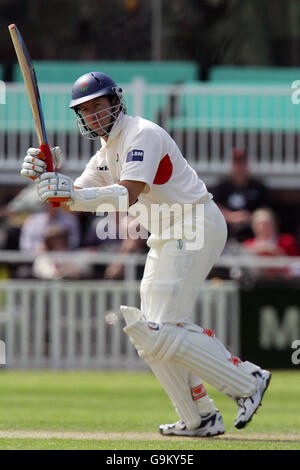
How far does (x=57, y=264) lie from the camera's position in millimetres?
12984

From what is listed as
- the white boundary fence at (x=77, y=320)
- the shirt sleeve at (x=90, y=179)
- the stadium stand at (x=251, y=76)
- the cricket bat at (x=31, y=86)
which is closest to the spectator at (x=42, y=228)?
the white boundary fence at (x=77, y=320)

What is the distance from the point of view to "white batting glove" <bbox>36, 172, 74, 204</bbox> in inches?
246

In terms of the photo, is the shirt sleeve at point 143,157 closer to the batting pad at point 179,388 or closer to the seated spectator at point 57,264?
the batting pad at point 179,388

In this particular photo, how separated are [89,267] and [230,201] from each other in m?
2.09

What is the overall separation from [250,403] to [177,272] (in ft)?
3.01

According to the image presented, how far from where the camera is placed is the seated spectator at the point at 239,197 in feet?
45.4

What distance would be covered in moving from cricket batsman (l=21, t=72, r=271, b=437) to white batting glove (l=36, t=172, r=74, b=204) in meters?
0.09

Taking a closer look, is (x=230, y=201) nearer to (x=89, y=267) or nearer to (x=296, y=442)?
(x=89, y=267)

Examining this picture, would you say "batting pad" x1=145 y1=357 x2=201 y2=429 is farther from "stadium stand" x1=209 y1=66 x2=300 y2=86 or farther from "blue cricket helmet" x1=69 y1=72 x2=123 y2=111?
"stadium stand" x1=209 y1=66 x2=300 y2=86

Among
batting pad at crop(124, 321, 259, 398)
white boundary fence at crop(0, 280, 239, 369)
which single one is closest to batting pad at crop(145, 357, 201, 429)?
batting pad at crop(124, 321, 259, 398)

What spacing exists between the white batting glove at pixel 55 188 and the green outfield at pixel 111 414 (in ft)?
4.65
